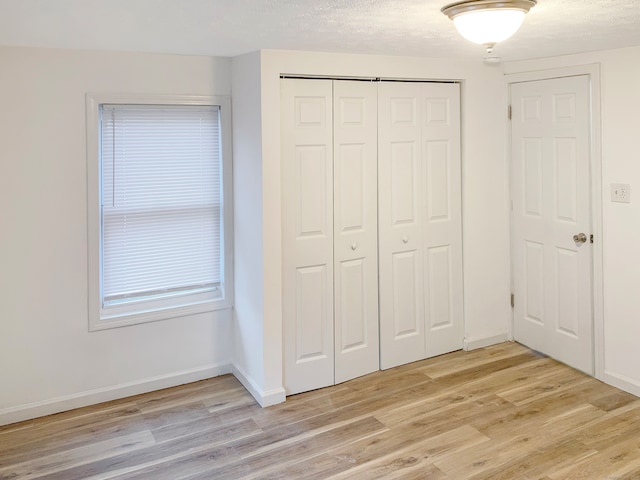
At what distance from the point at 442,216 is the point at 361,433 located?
5.46ft

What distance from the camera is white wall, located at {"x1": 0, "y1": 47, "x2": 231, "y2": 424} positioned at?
3.10 m

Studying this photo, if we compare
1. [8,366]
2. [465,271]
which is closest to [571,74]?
[465,271]

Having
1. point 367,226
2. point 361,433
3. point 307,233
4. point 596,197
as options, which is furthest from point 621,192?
point 361,433

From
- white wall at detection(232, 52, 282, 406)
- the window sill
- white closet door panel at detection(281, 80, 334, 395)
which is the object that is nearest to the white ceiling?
white wall at detection(232, 52, 282, 406)

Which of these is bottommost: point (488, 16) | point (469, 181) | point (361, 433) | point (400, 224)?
point (361, 433)

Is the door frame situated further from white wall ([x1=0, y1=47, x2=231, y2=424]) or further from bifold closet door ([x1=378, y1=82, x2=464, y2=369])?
white wall ([x1=0, y1=47, x2=231, y2=424])

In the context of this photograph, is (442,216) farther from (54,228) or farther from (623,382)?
(54,228)

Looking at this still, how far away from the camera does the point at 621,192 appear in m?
3.45

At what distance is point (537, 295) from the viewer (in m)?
4.09

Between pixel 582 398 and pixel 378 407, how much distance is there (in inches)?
48.5

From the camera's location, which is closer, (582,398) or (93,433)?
(93,433)

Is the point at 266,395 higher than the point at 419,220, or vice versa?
the point at 419,220

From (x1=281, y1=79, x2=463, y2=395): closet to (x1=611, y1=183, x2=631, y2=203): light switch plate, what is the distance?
100 cm

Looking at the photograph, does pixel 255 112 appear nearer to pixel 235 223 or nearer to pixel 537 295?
pixel 235 223
